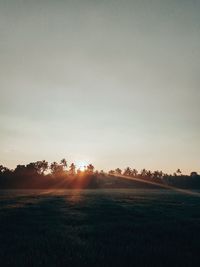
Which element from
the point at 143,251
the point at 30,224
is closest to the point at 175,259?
the point at 143,251

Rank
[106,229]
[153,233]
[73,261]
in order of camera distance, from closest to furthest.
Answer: [73,261], [153,233], [106,229]

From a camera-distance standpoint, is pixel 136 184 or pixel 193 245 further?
pixel 136 184

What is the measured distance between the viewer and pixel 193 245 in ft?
50.1

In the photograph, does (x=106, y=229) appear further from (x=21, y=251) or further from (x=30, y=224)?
(x=21, y=251)

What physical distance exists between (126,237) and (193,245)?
3492mm

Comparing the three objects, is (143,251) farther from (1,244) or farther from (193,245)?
(1,244)

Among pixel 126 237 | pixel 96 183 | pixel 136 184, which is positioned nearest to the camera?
pixel 126 237

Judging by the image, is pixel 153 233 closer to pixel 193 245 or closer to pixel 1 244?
pixel 193 245

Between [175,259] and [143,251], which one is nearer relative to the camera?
[175,259]

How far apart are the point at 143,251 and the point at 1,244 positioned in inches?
258

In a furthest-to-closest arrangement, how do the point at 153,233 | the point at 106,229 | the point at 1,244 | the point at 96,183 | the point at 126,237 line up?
the point at 96,183
the point at 106,229
the point at 153,233
the point at 126,237
the point at 1,244

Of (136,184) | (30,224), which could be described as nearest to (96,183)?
(136,184)

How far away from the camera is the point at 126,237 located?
16.9 metres

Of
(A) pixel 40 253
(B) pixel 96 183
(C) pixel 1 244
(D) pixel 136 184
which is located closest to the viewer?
(A) pixel 40 253
